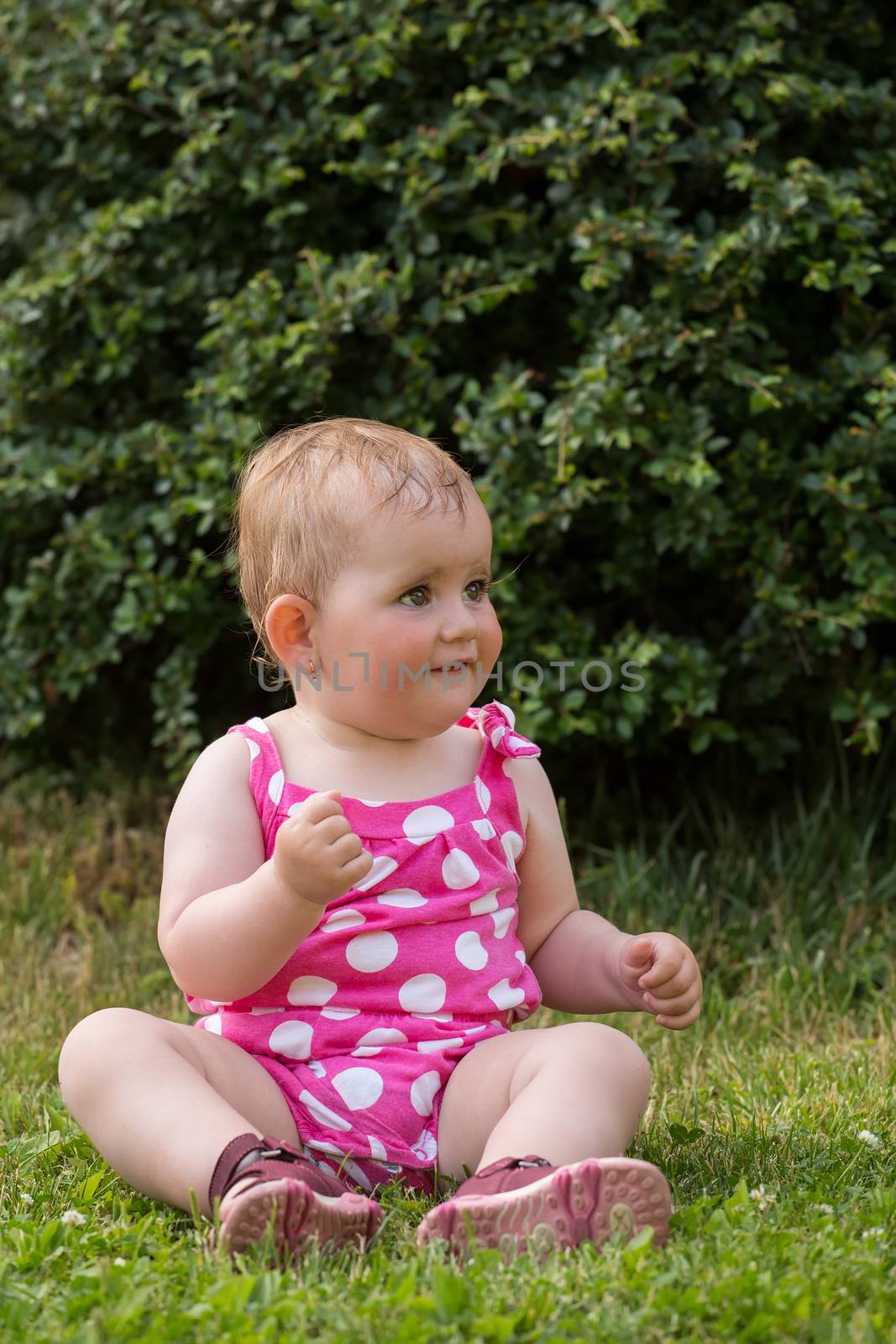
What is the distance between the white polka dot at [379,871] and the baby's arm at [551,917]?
0.27 meters

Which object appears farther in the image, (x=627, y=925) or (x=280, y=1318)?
(x=627, y=925)

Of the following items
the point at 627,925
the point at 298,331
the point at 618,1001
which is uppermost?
the point at 298,331

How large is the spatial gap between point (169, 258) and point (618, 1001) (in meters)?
2.42

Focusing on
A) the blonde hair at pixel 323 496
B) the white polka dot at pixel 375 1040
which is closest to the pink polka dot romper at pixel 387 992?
the white polka dot at pixel 375 1040

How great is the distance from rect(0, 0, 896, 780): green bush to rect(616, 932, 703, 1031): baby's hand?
1.22 m

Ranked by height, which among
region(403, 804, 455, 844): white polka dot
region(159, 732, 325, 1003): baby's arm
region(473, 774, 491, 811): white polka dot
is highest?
region(159, 732, 325, 1003): baby's arm

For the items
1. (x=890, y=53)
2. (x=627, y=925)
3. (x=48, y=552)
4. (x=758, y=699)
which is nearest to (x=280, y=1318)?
(x=627, y=925)

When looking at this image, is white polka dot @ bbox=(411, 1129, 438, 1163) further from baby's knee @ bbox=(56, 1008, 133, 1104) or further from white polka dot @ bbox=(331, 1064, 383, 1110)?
baby's knee @ bbox=(56, 1008, 133, 1104)

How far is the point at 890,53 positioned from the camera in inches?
140

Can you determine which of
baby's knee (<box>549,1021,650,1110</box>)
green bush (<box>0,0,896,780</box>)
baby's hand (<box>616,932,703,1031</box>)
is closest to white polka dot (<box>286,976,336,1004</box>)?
baby's knee (<box>549,1021,650,1110</box>)

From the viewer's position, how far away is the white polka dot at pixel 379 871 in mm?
2152

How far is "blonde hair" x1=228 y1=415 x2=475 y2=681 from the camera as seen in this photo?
2146mm

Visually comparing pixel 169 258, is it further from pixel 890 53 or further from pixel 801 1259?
pixel 801 1259

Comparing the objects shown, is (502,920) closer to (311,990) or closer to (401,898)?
(401,898)
